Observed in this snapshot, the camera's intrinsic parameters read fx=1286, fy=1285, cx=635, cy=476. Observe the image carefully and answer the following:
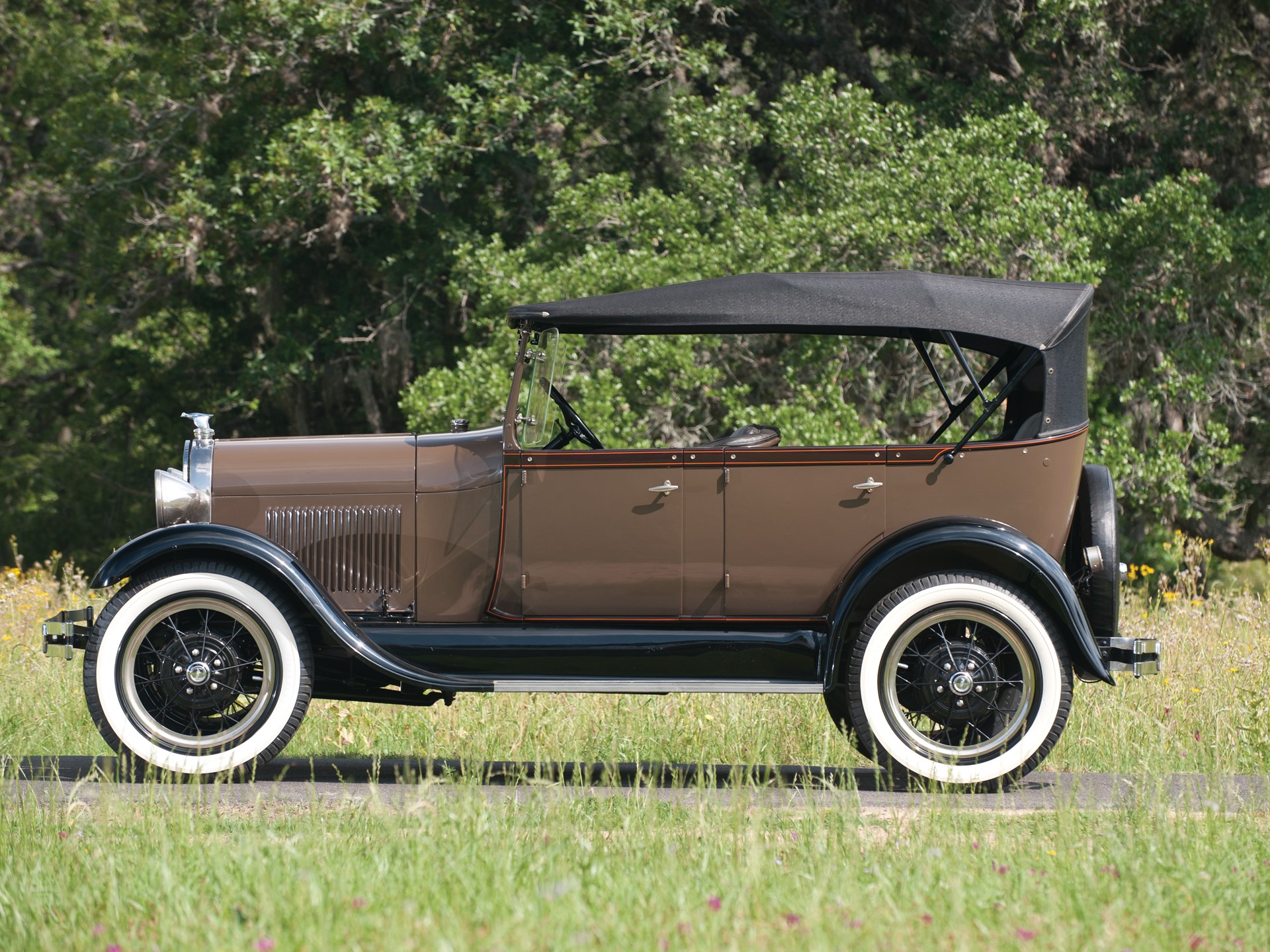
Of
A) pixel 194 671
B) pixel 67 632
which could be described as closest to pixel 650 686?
pixel 194 671

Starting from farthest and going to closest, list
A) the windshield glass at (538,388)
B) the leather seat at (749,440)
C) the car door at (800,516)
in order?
the windshield glass at (538,388)
the leather seat at (749,440)
the car door at (800,516)

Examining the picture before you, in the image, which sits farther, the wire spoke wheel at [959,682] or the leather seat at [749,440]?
the leather seat at [749,440]

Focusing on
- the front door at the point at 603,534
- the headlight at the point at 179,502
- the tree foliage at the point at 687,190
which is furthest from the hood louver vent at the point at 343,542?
the tree foliage at the point at 687,190

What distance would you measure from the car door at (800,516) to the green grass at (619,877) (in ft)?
3.76

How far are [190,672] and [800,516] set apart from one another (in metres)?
2.55

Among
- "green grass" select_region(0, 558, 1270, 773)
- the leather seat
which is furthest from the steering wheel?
"green grass" select_region(0, 558, 1270, 773)

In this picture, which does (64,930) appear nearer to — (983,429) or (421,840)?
(421,840)

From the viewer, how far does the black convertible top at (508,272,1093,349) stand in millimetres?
5301

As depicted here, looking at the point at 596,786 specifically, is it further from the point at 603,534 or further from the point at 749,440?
the point at 749,440

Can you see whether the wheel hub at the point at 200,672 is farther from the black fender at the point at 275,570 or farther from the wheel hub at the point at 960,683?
the wheel hub at the point at 960,683

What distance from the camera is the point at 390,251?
48.2 feet

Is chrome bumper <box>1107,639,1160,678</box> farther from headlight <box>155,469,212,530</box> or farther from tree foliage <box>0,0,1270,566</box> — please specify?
tree foliage <box>0,0,1270,566</box>

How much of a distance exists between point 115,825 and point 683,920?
2.09 metres

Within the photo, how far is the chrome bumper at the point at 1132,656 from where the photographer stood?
5090mm
